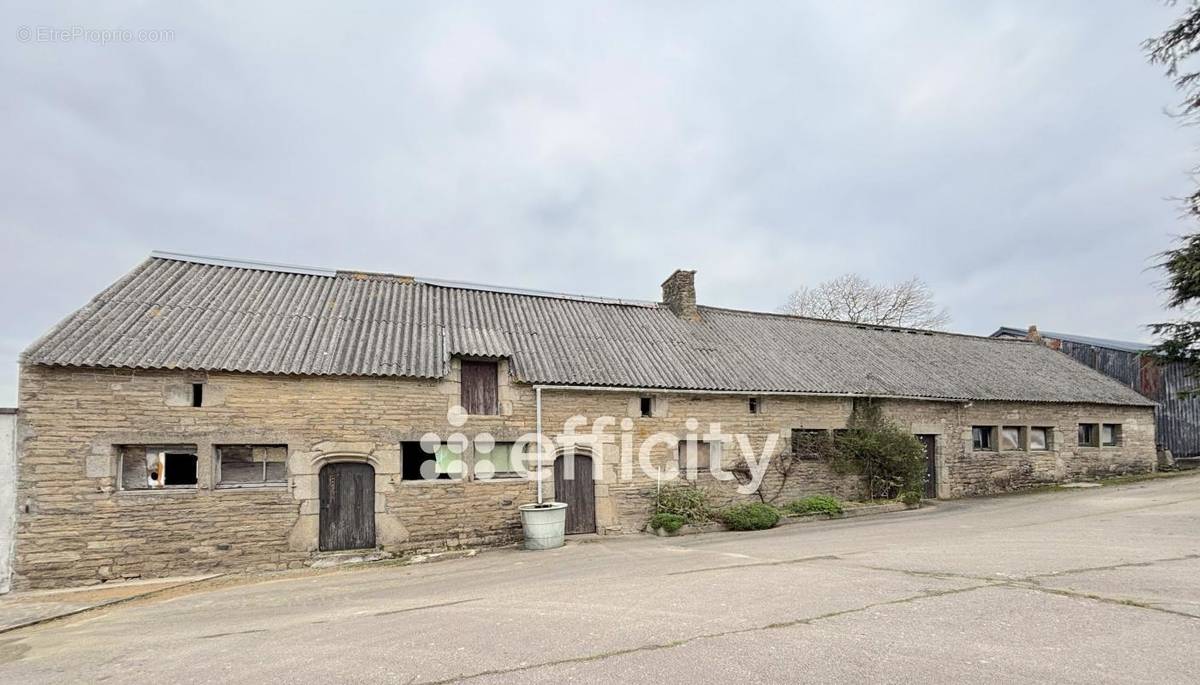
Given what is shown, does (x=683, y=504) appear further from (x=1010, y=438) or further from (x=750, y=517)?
(x=1010, y=438)

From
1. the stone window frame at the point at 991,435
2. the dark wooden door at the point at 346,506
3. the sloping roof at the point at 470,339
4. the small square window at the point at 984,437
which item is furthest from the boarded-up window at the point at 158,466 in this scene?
the small square window at the point at 984,437

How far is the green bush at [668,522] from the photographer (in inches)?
525

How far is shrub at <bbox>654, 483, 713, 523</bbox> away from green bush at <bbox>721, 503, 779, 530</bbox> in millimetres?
460

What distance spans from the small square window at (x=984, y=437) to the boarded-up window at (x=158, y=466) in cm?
2050

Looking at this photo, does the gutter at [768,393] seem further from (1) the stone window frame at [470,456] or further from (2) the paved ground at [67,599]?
(2) the paved ground at [67,599]

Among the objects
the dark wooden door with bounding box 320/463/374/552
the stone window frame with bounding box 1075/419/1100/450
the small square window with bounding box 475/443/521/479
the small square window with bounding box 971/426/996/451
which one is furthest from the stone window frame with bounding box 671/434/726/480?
the stone window frame with bounding box 1075/419/1100/450

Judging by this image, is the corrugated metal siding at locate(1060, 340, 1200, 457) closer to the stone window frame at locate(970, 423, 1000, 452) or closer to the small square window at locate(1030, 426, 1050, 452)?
the small square window at locate(1030, 426, 1050, 452)

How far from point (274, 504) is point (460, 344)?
15.2ft

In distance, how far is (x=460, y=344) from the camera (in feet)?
43.3

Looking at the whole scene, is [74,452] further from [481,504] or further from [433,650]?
[433,650]

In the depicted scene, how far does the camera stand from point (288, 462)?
37.1 ft

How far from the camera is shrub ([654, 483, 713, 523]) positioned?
1380cm

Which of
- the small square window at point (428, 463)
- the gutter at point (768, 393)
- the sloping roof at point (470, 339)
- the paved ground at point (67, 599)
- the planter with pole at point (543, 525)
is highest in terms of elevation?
the sloping roof at point (470, 339)

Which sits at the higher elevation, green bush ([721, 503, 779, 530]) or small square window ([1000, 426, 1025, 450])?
small square window ([1000, 426, 1025, 450])
